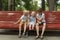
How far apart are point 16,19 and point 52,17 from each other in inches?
67.6

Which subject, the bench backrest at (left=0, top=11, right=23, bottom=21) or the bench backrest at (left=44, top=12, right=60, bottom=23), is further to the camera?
the bench backrest at (left=0, top=11, right=23, bottom=21)

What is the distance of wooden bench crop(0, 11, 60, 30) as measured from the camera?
36.1ft

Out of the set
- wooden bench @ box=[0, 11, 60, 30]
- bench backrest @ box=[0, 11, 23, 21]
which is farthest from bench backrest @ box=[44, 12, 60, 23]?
bench backrest @ box=[0, 11, 23, 21]

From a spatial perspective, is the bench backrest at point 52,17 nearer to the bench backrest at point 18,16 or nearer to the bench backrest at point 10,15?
the bench backrest at point 18,16

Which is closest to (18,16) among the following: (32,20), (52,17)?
(32,20)

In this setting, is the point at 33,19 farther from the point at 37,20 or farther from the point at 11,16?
the point at 11,16

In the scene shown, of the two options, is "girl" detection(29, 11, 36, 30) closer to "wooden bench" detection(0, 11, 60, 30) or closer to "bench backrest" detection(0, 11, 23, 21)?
"wooden bench" detection(0, 11, 60, 30)

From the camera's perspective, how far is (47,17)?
11211mm

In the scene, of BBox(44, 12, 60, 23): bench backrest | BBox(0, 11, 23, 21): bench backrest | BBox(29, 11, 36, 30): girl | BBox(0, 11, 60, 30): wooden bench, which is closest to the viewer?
BBox(29, 11, 36, 30): girl

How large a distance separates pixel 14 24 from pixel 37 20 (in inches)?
51.0

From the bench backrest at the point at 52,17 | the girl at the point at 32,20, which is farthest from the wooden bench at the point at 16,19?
the girl at the point at 32,20

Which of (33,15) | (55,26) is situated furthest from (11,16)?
(55,26)

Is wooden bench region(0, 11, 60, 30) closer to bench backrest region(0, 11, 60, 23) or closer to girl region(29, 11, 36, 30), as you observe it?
bench backrest region(0, 11, 60, 23)

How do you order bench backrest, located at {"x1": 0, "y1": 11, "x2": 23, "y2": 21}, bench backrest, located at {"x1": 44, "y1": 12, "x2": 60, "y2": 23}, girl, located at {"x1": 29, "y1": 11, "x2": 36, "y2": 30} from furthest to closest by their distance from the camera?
bench backrest, located at {"x1": 0, "y1": 11, "x2": 23, "y2": 21}, bench backrest, located at {"x1": 44, "y1": 12, "x2": 60, "y2": 23}, girl, located at {"x1": 29, "y1": 11, "x2": 36, "y2": 30}
